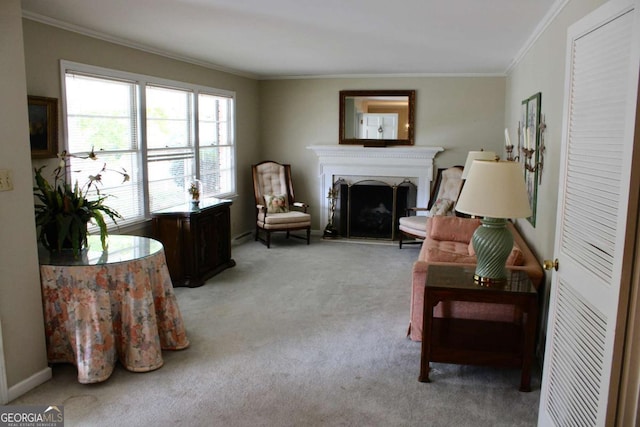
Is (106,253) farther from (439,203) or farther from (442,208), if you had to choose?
(439,203)

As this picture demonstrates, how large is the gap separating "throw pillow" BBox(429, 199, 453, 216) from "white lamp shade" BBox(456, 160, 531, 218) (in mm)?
3337

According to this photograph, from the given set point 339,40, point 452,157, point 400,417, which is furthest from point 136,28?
point 452,157

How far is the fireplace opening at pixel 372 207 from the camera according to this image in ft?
23.6

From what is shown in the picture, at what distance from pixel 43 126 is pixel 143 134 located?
1248mm

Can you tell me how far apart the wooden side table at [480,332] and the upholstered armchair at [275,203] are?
353 centimetres

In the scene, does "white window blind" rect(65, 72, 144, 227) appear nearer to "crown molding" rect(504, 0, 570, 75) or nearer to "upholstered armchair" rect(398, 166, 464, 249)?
"upholstered armchair" rect(398, 166, 464, 249)

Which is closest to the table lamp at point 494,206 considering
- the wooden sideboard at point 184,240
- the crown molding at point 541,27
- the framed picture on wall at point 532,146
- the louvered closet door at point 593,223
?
the louvered closet door at point 593,223

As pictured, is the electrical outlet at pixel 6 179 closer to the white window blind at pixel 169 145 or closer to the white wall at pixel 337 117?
the white window blind at pixel 169 145

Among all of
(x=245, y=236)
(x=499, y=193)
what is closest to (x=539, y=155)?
(x=499, y=193)

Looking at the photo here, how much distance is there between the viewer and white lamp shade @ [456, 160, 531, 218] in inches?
113

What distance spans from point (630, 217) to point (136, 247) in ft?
9.41

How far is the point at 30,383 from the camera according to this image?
9.55ft

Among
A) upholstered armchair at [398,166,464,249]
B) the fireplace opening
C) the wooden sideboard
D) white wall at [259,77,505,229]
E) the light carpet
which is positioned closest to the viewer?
the light carpet

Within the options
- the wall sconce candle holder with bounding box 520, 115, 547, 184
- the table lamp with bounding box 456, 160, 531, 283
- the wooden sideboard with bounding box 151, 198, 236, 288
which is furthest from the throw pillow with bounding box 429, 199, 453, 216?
the table lamp with bounding box 456, 160, 531, 283
